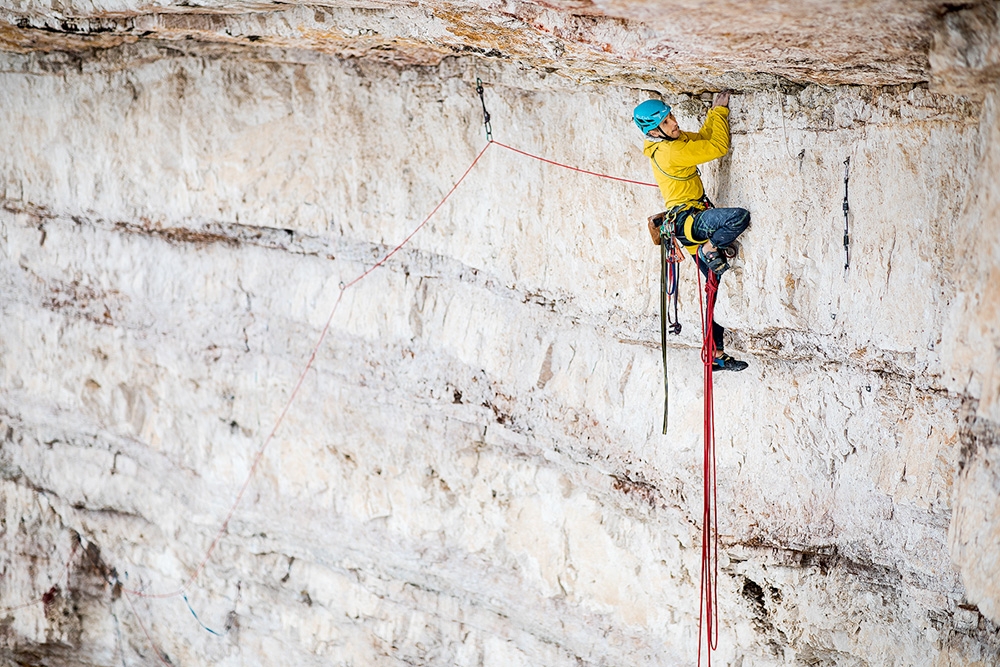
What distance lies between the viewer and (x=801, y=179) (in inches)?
164

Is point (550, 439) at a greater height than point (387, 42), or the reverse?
point (387, 42)

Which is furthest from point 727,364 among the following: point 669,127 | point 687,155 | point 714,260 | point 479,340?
point 479,340

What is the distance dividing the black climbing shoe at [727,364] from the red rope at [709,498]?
6 centimetres

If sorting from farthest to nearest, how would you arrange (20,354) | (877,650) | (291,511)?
(20,354)
(291,511)
(877,650)

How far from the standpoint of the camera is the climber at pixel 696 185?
158 inches

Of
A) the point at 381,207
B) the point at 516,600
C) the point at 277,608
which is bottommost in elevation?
the point at 277,608

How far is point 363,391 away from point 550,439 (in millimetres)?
1346

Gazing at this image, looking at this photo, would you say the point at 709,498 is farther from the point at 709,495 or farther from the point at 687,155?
the point at 687,155

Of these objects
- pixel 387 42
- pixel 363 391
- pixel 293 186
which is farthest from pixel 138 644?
pixel 387 42

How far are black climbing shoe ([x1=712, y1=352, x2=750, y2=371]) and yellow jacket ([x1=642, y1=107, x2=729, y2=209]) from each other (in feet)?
2.57

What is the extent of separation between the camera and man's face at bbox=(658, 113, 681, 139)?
3940mm

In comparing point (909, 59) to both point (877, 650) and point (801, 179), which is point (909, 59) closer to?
point (801, 179)

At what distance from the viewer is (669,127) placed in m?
3.96

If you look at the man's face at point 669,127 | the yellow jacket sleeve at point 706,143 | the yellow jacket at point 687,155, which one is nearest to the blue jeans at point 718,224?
the yellow jacket at point 687,155
